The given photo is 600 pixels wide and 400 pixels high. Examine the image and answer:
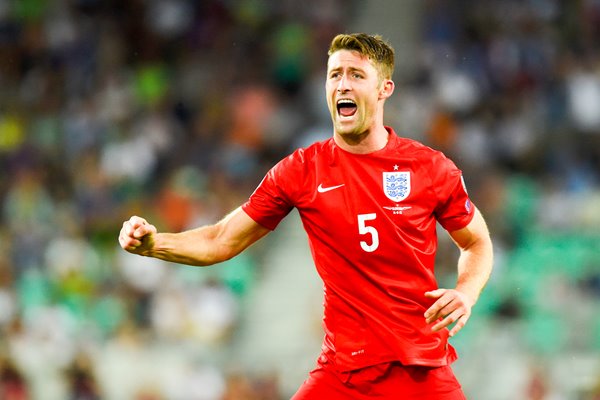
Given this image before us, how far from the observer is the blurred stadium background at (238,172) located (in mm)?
10781

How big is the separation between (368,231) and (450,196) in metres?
0.43

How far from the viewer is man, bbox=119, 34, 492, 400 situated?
5.09 m

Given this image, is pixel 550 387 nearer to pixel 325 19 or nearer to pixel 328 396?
pixel 328 396

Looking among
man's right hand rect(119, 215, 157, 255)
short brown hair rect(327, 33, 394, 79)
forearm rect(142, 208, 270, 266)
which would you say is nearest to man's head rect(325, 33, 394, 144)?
short brown hair rect(327, 33, 394, 79)

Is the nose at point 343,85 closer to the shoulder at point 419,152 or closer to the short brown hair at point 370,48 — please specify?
the short brown hair at point 370,48

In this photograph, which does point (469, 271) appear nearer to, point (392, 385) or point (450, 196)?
point (450, 196)

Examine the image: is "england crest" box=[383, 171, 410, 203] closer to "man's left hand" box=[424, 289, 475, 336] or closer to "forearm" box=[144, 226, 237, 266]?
"man's left hand" box=[424, 289, 475, 336]

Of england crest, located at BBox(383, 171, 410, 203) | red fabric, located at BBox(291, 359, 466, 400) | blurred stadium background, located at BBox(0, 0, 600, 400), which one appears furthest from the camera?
blurred stadium background, located at BBox(0, 0, 600, 400)

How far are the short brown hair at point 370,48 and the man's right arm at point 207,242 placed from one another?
92 centimetres

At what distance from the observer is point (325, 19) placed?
14.4 metres

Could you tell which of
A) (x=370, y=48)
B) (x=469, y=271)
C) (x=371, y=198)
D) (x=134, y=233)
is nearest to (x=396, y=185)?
(x=371, y=198)

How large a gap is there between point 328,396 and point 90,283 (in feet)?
23.9

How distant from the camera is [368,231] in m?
5.15

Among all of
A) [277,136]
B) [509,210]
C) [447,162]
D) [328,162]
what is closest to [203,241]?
[328,162]
